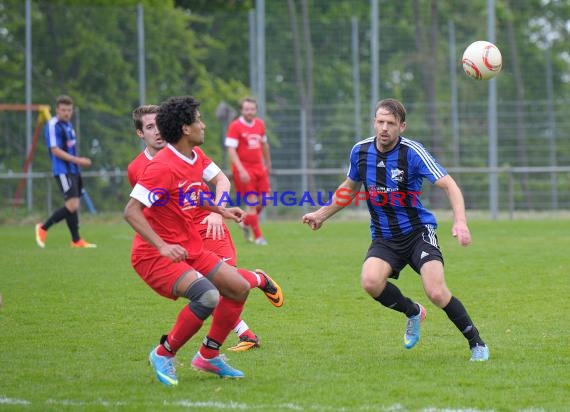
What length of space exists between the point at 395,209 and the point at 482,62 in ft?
8.60

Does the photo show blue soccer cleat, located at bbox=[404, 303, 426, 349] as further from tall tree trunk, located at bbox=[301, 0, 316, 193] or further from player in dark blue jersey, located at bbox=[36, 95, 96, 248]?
tall tree trunk, located at bbox=[301, 0, 316, 193]

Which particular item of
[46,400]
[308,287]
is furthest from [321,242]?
[46,400]

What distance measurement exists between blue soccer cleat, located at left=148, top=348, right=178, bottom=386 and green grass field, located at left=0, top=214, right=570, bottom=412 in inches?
3.2

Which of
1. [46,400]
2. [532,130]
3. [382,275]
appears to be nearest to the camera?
[46,400]

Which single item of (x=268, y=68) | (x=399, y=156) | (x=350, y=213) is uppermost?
(x=268, y=68)

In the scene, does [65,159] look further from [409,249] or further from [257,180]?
[409,249]

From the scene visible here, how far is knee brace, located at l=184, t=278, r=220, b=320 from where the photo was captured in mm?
6102

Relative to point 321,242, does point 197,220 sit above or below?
above

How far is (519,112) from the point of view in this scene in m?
22.8

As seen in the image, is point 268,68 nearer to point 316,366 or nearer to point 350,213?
point 350,213

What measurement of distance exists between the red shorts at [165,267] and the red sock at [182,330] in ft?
0.66

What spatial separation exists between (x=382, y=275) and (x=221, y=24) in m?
17.8

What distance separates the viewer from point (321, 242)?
1594cm

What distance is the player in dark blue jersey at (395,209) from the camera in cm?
704
